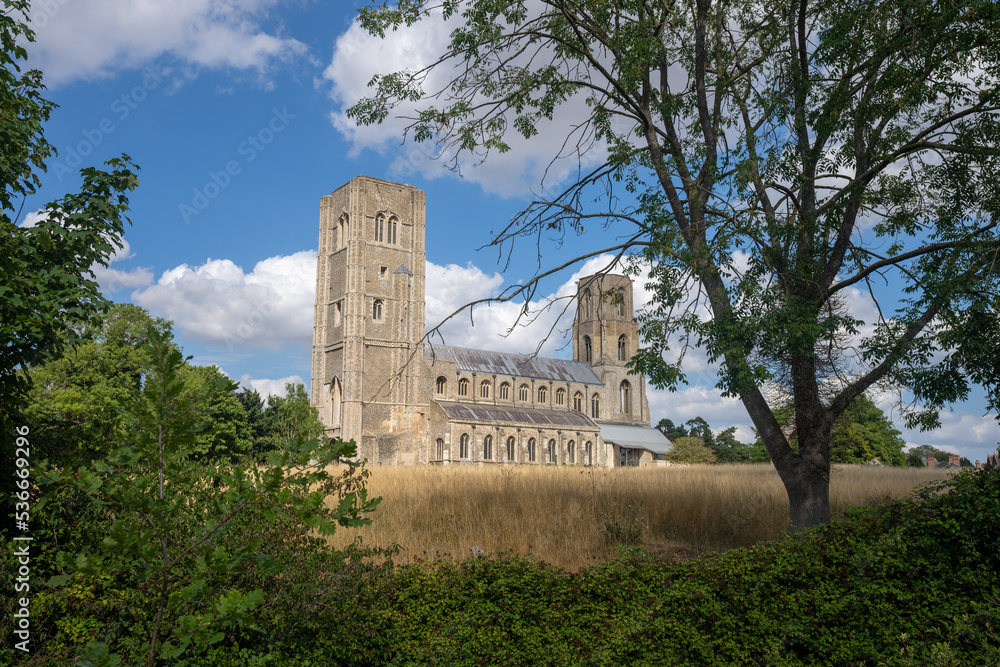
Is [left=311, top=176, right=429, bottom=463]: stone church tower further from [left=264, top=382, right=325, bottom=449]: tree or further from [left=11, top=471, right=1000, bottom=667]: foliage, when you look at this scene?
[left=11, top=471, right=1000, bottom=667]: foliage

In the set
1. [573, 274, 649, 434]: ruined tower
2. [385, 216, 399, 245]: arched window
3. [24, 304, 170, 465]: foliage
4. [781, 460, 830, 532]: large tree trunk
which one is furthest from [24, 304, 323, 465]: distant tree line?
[573, 274, 649, 434]: ruined tower

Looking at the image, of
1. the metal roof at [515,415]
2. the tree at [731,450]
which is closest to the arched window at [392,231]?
the metal roof at [515,415]

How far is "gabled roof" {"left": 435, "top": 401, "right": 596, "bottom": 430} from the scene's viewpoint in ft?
170

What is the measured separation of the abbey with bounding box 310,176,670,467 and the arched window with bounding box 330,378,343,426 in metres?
0.09

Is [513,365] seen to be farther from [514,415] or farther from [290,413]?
[290,413]

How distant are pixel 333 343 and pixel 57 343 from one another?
45718mm

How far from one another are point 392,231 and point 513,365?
1692cm

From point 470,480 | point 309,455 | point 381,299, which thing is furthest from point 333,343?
point 309,455

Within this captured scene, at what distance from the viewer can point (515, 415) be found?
182 feet

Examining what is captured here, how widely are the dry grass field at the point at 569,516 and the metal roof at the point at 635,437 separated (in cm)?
4743

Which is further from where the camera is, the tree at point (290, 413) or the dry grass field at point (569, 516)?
the tree at point (290, 413)

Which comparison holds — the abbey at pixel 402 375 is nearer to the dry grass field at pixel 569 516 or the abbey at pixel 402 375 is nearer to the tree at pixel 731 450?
the tree at pixel 731 450

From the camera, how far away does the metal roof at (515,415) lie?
51.8 m

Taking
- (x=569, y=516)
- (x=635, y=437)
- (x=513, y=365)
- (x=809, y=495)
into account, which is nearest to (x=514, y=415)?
(x=513, y=365)
